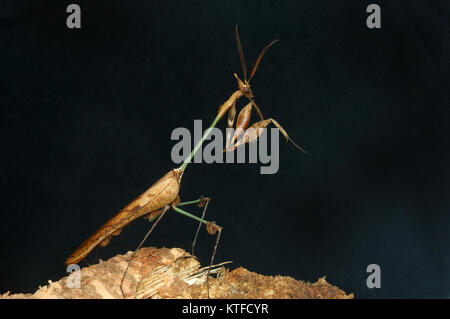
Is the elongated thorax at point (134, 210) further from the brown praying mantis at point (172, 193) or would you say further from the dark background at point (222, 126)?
the dark background at point (222, 126)

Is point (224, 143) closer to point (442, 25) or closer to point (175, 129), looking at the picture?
point (175, 129)

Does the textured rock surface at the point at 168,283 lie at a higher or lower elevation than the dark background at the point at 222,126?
lower

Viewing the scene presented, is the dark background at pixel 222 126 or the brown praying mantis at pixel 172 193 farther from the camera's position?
the dark background at pixel 222 126

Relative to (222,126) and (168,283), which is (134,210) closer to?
(168,283)

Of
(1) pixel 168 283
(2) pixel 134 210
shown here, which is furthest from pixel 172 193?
(1) pixel 168 283

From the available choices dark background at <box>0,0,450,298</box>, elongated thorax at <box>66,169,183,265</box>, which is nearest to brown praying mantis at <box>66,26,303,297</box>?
elongated thorax at <box>66,169,183,265</box>

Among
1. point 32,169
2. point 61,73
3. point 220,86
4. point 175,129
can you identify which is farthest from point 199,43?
point 32,169

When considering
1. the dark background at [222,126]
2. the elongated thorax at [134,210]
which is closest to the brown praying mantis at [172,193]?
the elongated thorax at [134,210]
